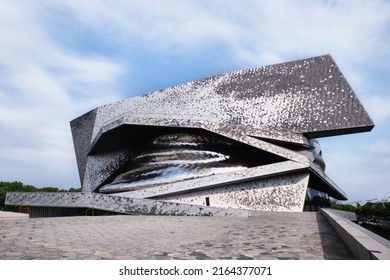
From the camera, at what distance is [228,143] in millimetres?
16047

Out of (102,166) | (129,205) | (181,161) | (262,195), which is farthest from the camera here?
(102,166)

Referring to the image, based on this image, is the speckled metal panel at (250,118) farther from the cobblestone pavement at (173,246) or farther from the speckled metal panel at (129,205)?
the cobblestone pavement at (173,246)

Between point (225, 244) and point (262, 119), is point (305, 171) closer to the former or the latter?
point (262, 119)

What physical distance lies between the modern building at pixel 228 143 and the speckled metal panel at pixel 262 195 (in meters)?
0.04

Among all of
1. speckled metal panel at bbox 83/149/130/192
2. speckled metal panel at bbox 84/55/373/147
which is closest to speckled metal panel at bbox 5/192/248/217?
speckled metal panel at bbox 84/55/373/147

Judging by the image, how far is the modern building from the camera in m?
13.0

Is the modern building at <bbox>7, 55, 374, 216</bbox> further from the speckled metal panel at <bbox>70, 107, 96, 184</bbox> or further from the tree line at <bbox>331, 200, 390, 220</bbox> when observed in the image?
the tree line at <bbox>331, 200, 390, 220</bbox>

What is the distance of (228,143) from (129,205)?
691cm

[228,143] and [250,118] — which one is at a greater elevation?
[250,118]

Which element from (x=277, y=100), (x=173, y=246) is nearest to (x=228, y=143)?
(x=277, y=100)

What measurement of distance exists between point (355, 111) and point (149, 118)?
10213 mm

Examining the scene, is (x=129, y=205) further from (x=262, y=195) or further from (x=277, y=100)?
(x=277, y=100)
